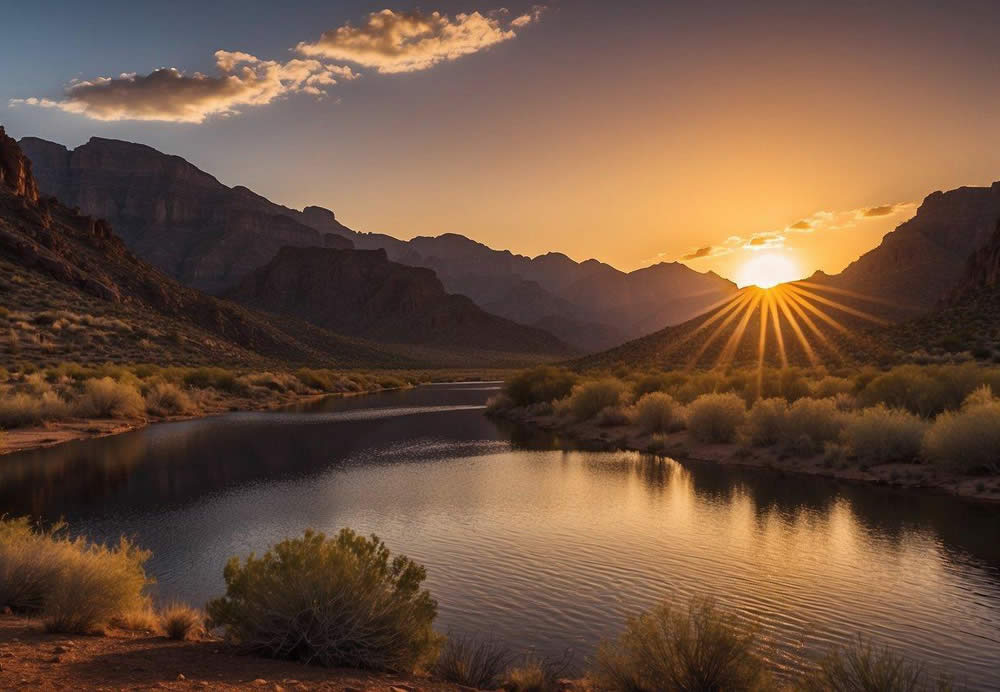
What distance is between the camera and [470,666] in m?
8.13

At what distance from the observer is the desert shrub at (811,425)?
25.6m

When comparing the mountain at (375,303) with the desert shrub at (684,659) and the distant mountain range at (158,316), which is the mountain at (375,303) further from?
the desert shrub at (684,659)

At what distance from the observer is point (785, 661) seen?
923 centimetres

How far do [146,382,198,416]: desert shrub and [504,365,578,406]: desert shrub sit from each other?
2103 cm

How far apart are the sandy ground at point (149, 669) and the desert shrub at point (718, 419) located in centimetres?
2375

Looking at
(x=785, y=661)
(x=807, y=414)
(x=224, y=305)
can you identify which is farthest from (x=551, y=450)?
(x=224, y=305)

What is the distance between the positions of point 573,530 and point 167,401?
1348 inches

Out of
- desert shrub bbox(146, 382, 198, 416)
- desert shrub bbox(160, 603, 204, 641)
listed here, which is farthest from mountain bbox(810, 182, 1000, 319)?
desert shrub bbox(160, 603, 204, 641)

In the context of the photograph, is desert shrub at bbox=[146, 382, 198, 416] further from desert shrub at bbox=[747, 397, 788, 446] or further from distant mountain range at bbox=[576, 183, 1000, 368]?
distant mountain range at bbox=[576, 183, 1000, 368]

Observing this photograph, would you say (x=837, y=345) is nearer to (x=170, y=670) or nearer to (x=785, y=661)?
(x=785, y=661)

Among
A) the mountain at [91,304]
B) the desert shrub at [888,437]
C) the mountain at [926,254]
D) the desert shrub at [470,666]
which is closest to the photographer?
the desert shrub at [470,666]

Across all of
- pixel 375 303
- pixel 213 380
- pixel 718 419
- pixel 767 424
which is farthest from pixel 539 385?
pixel 375 303

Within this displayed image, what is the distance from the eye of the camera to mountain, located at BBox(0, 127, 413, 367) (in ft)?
185

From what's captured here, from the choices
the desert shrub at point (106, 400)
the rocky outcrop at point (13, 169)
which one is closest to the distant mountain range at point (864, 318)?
the desert shrub at point (106, 400)
